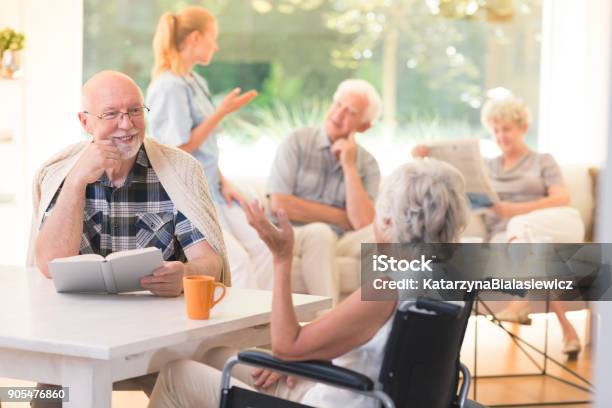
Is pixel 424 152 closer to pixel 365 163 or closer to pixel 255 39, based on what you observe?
pixel 365 163

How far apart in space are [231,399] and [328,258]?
108 inches

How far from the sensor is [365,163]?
5.01 metres

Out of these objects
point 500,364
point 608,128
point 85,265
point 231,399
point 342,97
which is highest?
point 342,97

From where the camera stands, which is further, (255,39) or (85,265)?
(255,39)

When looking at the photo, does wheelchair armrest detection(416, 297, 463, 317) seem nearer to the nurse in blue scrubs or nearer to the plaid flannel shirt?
the plaid flannel shirt

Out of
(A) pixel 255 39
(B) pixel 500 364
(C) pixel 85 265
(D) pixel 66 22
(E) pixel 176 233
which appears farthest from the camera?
(A) pixel 255 39

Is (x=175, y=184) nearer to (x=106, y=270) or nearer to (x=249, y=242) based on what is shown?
(x=106, y=270)

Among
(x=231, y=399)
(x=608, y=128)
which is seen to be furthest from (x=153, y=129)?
(x=608, y=128)

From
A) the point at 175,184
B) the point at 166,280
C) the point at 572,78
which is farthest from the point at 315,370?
the point at 572,78

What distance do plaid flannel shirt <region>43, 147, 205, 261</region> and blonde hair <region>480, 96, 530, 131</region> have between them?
10.3 ft

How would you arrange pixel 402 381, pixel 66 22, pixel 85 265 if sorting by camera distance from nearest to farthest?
1. pixel 402 381
2. pixel 85 265
3. pixel 66 22

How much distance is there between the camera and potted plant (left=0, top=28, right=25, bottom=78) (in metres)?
5.43

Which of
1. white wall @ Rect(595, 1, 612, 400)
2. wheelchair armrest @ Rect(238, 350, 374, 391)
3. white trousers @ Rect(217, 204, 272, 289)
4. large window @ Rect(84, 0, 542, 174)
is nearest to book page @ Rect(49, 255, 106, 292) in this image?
wheelchair armrest @ Rect(238, 350, 374, 391)

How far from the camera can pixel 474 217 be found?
5.48 m
